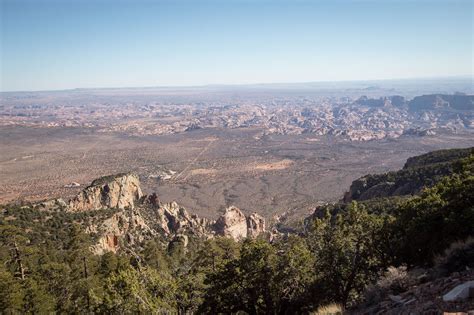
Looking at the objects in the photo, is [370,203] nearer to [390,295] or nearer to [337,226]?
[337,226]

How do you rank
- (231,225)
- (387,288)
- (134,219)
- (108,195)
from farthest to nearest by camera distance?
(231,225) < (108,195) < (134,219) < (387,288)

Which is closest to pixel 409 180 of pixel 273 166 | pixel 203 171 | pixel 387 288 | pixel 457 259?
pixel 457 259

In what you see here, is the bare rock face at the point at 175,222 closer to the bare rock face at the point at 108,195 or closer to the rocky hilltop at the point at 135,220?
the rocky hilltop at the point at 135,220

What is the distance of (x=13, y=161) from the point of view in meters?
132

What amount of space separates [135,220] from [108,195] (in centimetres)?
857

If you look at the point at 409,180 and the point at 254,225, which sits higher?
the point at 409,180

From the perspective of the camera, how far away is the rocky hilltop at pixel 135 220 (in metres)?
42.8

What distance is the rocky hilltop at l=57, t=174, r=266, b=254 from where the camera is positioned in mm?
42750

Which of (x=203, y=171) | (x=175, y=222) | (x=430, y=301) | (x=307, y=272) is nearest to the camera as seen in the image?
(x=430, y=301)

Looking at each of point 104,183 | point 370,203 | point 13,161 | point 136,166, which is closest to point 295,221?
point 370,203

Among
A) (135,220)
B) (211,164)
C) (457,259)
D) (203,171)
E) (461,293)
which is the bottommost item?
(203,171)

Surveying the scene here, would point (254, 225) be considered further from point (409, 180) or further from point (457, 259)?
point (457, 259)

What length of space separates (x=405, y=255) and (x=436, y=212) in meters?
2.86

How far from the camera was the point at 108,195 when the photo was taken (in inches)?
2153
